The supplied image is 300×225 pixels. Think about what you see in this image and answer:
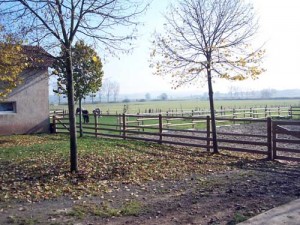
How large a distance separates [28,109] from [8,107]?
1.14 m

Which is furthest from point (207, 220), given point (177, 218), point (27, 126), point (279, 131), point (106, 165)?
point (27, 126)

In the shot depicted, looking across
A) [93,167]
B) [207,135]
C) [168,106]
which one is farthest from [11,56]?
[168,106]

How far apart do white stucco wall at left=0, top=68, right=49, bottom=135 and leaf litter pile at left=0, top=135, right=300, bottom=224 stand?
8.29 meters

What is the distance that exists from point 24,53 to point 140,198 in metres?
5.17

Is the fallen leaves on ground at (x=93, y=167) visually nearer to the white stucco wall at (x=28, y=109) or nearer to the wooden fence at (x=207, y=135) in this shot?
the wooden fence at (x=207, y=135)

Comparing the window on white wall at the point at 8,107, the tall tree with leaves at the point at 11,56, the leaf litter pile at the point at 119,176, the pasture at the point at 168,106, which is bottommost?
the leaf litter pile at the point at 119,176

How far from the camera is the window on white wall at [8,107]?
21.1m

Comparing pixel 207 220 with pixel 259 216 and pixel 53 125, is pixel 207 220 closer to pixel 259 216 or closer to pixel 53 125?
pixel 259 216

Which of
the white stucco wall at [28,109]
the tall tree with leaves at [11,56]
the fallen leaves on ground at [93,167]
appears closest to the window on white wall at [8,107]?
the white stucco wall at [28,109]

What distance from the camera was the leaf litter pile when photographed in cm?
690

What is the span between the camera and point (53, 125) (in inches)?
896

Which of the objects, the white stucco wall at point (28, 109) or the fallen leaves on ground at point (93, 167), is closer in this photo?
the fallen leaves on ground at point (93, 167)

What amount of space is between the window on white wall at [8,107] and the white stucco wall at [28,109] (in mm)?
241

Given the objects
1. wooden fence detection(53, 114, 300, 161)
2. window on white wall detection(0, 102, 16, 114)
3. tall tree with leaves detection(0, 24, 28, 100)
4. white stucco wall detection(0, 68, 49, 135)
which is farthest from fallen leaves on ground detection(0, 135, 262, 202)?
window on white wall detection(0, 102, 16, 114)
